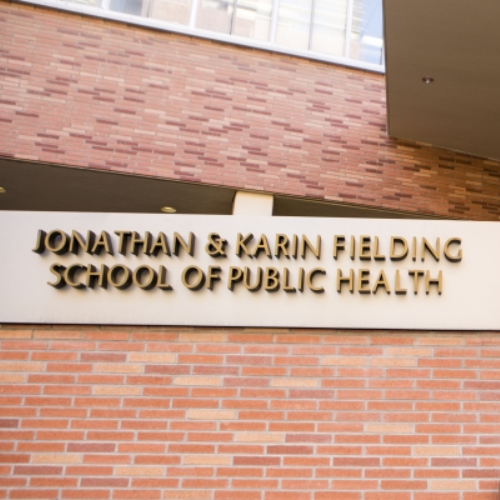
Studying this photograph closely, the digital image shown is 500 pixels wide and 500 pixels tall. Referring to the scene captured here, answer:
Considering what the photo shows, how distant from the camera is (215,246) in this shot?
3.88 meters

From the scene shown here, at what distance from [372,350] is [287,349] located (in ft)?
1.57

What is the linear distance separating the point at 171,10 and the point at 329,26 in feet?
8.91

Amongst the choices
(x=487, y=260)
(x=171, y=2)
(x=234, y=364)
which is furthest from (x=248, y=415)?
(x=171, y=2)

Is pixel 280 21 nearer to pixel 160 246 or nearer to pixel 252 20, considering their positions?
pixel 252 20

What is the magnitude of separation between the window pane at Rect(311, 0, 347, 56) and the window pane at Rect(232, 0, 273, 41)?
2.77 feet

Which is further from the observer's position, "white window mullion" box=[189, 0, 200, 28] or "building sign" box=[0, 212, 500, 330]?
"white window mullion" box=[189, 0, 200, 28]

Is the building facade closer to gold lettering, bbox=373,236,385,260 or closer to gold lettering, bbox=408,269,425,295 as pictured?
gold lettering, bbox=408,269,425,295

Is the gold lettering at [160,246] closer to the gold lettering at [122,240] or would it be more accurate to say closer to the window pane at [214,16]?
the gold lettering at [122,240]

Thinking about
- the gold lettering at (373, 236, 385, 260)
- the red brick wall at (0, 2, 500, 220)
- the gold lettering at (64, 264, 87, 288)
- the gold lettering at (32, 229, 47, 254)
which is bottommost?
the gold lettering at (64, 264, 87, 288)

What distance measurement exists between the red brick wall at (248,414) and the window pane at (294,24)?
26.9 ft

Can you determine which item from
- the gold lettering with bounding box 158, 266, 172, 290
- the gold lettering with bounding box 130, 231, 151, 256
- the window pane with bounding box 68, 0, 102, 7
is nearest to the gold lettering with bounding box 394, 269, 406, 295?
the gold lettering with bounding box 158, 266, 172, 290

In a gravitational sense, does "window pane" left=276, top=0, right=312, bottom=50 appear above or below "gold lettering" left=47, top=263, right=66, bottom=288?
above

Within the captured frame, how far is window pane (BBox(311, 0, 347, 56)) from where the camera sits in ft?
36.2

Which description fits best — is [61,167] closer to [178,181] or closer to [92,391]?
[178,181]
